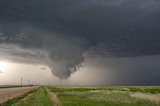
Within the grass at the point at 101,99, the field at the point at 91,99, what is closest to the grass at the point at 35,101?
the field at the point at 91,99

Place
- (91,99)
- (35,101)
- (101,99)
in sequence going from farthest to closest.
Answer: (91,99)
(101,99)
(35,101)

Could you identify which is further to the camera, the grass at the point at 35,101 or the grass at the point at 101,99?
the grass at the point at 101,99

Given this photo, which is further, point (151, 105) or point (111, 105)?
point (111, 105)

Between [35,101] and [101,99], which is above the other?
[35,101]

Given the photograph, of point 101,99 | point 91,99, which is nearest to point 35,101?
point 91,99

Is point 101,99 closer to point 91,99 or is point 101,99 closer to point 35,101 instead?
point 91,99

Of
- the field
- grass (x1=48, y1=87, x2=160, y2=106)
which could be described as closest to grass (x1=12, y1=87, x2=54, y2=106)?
the field

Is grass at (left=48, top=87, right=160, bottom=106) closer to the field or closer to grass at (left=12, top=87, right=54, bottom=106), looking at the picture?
the field

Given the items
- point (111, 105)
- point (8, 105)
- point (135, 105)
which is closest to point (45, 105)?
point (8, 105)

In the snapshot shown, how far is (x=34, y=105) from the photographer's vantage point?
1534 inches

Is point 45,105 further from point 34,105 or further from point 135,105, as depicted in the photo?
point 135,105

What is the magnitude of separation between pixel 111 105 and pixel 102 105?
1295 mm

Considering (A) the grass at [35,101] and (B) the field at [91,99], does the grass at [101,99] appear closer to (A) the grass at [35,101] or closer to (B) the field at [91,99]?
(B) the field at [91,99]

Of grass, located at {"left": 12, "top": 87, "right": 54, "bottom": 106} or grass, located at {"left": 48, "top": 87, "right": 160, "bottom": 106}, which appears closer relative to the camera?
grass, located at {"left": 12, "top": 87, "right": 54, "bottom": 106}
